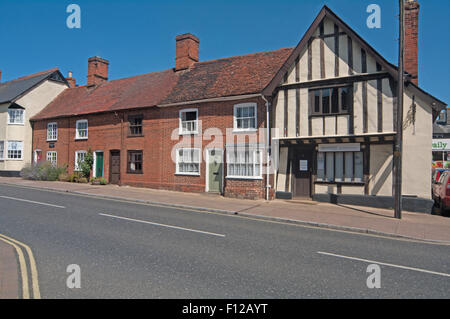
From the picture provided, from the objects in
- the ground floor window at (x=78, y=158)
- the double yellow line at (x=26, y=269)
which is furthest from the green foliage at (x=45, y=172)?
the double yellow line at (x=26, y=269)

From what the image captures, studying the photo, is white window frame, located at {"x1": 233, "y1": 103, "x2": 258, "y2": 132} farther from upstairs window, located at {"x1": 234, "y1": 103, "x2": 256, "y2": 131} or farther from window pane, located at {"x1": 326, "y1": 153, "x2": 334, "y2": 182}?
window pane, located at {"x1": 326, "y1": 153, "x2": 334, "y2": 182}

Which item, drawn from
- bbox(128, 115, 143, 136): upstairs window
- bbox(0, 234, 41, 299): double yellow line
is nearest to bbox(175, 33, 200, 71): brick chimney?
bbox(128, 115, 143, 136): upstairs window

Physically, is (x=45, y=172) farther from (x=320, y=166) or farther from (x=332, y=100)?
(x=332, y=100)

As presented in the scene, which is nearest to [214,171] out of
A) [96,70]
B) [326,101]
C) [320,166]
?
[320,166]

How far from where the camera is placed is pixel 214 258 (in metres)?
5.88

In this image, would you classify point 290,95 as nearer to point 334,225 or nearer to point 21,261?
point 334,225

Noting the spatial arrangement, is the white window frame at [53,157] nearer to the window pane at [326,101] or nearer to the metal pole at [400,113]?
the window pane at [326,101]

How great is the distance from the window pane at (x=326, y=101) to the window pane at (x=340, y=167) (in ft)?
6.90

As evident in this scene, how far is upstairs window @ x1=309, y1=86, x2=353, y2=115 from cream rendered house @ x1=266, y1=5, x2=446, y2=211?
43 millimetres

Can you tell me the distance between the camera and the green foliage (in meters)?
22.5

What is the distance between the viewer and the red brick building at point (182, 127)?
15.6m
